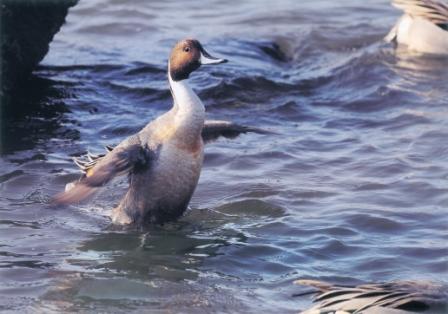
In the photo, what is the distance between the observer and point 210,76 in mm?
11164

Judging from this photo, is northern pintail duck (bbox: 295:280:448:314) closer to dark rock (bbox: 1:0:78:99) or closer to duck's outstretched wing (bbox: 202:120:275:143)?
duck's outstretched wing (bbox: 202:120:275:143)

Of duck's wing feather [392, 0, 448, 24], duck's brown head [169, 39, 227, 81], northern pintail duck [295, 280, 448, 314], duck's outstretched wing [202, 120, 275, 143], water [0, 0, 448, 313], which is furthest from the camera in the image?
duck's wing feather [392, 0, 448, 24]

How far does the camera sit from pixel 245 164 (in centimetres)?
900

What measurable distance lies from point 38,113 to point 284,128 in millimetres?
2146

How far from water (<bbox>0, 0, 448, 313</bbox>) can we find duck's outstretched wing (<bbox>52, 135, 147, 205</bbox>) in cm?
39

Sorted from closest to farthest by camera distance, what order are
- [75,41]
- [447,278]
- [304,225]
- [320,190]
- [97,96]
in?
[447,278], [304,225], [320,190], [97,96], [75,41]

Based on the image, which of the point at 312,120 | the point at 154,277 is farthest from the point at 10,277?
the point at 312,120

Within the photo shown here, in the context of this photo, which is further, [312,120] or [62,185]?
[312,120]

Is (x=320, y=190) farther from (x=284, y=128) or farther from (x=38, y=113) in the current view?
(x=38, y=113)

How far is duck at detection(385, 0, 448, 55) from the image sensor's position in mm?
12258

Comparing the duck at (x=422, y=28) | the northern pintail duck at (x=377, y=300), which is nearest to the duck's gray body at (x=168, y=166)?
the northern pintail duck at (x=377, y=300)

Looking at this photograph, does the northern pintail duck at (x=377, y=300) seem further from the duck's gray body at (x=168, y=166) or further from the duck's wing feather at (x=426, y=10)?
the duck's wing feather at (x=426, y=10)

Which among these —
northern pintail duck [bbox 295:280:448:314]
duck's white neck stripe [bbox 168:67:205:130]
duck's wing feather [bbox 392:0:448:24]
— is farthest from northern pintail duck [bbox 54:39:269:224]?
duck's wing feather [bbox 392:0:448:24]

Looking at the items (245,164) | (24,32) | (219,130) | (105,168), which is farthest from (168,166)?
(24,32)
